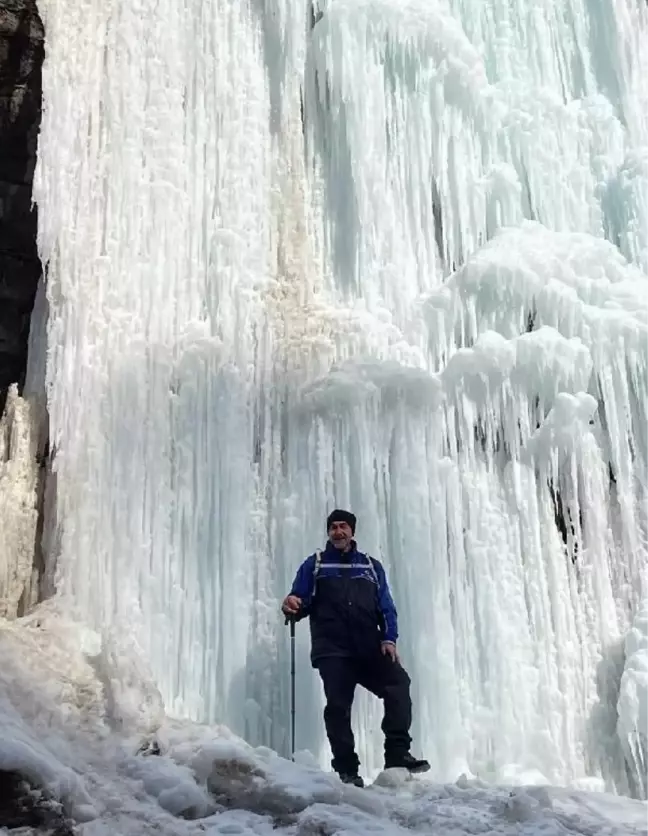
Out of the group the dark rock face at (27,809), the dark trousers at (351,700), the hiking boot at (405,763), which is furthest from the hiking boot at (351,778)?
the dark rock face at (27,809)

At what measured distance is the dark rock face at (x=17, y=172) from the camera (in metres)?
8.77

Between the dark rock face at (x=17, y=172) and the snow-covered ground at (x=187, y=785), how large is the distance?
442 centimetres

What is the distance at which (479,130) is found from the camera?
29.6 ft

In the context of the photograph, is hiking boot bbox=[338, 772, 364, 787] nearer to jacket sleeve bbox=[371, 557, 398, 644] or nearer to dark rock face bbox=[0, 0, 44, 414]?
jacket sleeve bbox=[371, 557, 398, 644]

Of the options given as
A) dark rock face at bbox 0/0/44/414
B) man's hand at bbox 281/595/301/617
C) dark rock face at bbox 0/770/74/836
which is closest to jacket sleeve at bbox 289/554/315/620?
man's hand at bbox 281/595/301/617

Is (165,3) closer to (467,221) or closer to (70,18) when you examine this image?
(70,18)

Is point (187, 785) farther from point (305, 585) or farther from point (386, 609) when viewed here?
point (386, 609)

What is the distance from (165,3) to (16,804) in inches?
278

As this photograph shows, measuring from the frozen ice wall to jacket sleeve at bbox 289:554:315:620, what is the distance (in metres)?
1.25

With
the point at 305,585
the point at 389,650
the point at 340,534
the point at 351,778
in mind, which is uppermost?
the point at 340,534

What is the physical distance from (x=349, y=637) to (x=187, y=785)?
1614 mm

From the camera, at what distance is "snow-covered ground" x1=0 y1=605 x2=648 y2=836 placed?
3.68 meters

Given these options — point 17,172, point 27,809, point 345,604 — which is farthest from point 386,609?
point 17,172

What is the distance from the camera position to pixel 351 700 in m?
5.33
